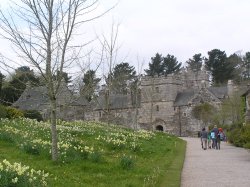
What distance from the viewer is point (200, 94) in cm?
6462

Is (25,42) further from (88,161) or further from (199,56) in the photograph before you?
(199,56)

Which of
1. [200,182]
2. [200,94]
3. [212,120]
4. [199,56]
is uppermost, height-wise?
[199,56]

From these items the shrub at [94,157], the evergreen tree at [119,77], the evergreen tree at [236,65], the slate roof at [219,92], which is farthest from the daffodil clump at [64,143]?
the evergreen tree at [236,65]

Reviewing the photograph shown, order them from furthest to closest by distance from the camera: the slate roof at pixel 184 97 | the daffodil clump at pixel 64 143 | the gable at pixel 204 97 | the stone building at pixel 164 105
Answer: the slate roof at pixel 184 97
the stone building at pixel 164 105
the gable at pixel 204 97
the daffodil clump at pixel 64 143

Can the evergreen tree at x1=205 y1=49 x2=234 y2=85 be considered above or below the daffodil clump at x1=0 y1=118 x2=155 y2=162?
above

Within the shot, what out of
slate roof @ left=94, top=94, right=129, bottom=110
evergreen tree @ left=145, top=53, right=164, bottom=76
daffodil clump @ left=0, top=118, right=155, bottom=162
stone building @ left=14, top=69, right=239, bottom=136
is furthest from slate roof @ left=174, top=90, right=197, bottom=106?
daffodil clump @ left=0, top=118, right=155, bottom=162

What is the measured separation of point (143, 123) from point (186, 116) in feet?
24.5

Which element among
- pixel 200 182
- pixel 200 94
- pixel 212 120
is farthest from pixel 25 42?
pixel 200 94

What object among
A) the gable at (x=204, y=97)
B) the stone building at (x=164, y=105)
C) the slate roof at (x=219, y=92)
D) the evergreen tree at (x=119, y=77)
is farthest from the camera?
the slate roof at (x=219, y=92)

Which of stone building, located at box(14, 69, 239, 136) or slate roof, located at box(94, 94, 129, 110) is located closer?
stone building, located at box(14, 69, 239, 136)

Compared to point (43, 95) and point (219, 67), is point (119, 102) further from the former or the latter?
point (43, 95)

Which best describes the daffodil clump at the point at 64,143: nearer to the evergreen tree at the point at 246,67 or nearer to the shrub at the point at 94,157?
the shrub at the point at 94,157

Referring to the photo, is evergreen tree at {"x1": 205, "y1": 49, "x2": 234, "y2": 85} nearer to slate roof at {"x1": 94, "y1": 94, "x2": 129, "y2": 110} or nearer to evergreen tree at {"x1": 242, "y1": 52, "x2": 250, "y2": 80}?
evergreen tree at {"x1": 242, "y1": 52, "x2": 250, "y2": 80}

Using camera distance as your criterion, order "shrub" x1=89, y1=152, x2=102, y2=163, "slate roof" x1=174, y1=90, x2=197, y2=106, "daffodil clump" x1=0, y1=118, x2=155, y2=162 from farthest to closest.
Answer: "slate roof" x1=174, y1=90, x2=197, y2=106
"daffodil clump" x1=0, y1=118, x2=155, y2=162
"shrub" x1=89, y1=152, x2=102, y2=163
